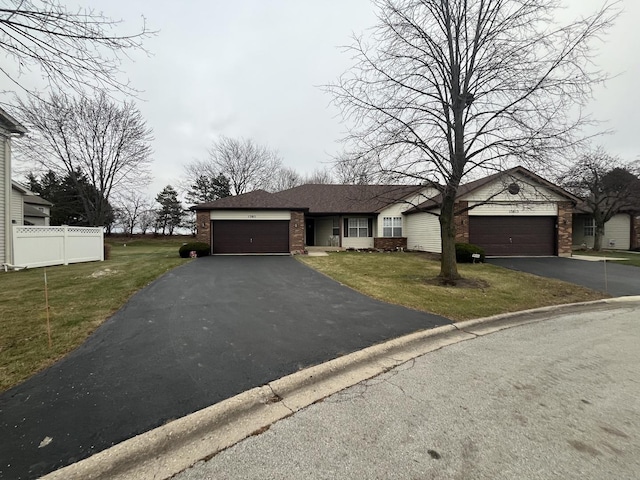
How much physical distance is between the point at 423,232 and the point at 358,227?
492cm

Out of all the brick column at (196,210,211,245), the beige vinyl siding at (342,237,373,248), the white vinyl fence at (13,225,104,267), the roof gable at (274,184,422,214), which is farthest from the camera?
the beige vinyl siding at (342,237,373,248)

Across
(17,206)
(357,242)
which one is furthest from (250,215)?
(17,206)

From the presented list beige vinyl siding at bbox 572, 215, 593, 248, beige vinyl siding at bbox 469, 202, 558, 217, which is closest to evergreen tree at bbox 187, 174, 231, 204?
beige vinyl siding at bbox 469, 202, 558, 217

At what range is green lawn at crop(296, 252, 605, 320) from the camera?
667cm

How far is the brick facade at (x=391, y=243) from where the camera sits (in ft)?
71.0

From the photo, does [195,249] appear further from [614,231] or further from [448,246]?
[614,231]

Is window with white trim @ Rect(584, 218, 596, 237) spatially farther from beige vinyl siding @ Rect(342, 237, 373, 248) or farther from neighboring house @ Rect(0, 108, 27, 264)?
neighboring house @ Rect(0, 108, 27, 264)

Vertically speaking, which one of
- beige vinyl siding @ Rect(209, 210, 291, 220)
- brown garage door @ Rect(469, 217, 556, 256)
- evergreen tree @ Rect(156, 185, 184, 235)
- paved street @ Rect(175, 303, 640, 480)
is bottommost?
paved street @ Rect(175, 303, 640, 480)

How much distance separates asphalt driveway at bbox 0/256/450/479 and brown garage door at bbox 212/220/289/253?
10.5 metres

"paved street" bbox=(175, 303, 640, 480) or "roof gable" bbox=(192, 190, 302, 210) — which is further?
"roof gable" bbox=(192, 190, 302, 210)

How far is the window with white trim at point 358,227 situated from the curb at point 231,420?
17957mm

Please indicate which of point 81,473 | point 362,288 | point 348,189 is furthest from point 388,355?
point 348,189

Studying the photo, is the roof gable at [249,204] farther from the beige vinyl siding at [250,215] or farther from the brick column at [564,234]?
the brick column at [564,234]

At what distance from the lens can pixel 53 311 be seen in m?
5.74
